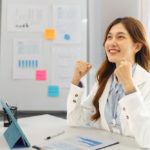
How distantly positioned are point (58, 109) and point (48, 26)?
73 centimetres

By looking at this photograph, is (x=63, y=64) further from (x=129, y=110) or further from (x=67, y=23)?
(x=129, y=110)

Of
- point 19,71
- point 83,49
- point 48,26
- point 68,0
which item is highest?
point 68,0

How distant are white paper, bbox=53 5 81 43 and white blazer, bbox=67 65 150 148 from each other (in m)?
0.73

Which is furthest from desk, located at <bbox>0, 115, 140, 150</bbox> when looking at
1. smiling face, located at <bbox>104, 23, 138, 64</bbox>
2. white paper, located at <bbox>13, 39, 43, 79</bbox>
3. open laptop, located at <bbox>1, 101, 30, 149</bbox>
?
white paper, located at <bbox>13, 39, 43, 79</bbox>

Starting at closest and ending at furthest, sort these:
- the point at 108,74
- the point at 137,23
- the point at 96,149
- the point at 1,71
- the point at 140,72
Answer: the point at 96,149, the point at 140,72, the point at 137,23, the point at 108,74, the point at 1,71

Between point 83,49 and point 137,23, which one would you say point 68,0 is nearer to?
point 83,49

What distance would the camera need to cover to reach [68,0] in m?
2.45

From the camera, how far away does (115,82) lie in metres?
1.80

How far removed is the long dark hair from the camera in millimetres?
1719

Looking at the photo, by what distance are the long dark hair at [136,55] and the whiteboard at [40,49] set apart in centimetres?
57

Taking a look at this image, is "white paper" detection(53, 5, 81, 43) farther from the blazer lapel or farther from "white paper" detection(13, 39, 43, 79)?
the blazer lapel

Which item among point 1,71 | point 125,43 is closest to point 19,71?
point 1,71

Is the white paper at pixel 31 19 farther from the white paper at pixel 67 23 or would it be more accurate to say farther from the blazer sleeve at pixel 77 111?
the blazer sleeve at pixel 77 111

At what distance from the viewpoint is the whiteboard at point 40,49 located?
95.6 inches
